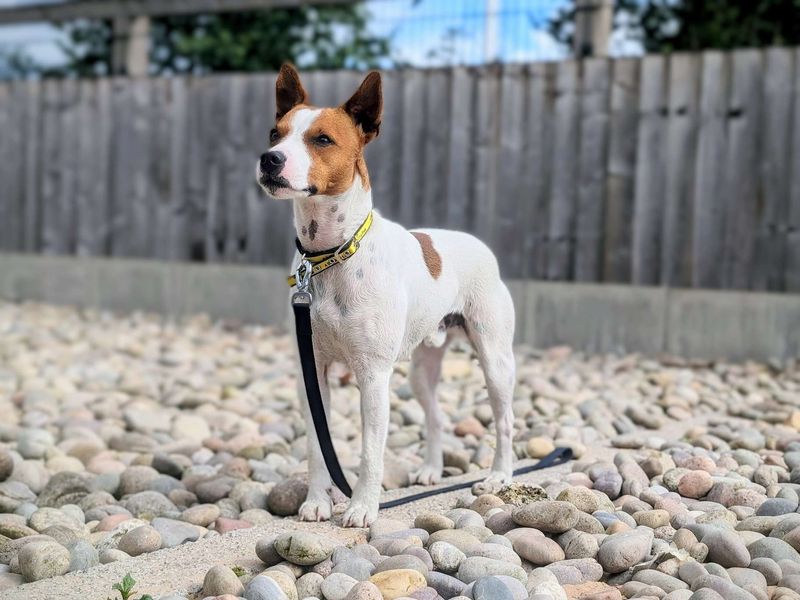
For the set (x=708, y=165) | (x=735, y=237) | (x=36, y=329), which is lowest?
(x=36, y=329)

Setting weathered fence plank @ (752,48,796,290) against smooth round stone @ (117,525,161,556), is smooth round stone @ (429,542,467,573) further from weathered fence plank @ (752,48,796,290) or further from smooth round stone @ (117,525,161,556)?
weathered fence plank @ (752,48,796,290)

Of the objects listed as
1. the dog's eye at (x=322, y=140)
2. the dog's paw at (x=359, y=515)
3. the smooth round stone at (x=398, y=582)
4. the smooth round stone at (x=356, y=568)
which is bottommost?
the dog's paw at (x=359, y=515)

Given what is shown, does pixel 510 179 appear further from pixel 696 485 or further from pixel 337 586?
pixel 337 586

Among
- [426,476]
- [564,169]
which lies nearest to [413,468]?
[426,476]

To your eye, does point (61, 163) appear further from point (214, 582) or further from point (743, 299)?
point (214, 582)

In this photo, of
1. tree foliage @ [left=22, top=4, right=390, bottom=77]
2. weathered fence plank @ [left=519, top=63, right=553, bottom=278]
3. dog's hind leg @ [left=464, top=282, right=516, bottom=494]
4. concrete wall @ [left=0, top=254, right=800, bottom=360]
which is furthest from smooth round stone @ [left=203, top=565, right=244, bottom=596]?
tree foliage @ [left=22, top=4, right=390, bottom=77]

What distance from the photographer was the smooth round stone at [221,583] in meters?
2.50

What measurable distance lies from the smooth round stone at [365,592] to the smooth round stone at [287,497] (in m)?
0.99

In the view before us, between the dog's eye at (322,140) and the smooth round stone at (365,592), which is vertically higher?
the dog's eye at (322,140)

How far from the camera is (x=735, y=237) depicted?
6531 millimetres

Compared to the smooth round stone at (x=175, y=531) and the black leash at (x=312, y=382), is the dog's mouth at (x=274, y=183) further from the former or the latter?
the smooth round stone at (x=175, y=531)

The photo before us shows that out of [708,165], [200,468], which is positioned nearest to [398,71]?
[708,165]

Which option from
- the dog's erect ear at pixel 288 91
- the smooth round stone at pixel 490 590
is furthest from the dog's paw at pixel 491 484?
the dog's erect ear at pixel 288 91

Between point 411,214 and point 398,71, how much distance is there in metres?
1.13
